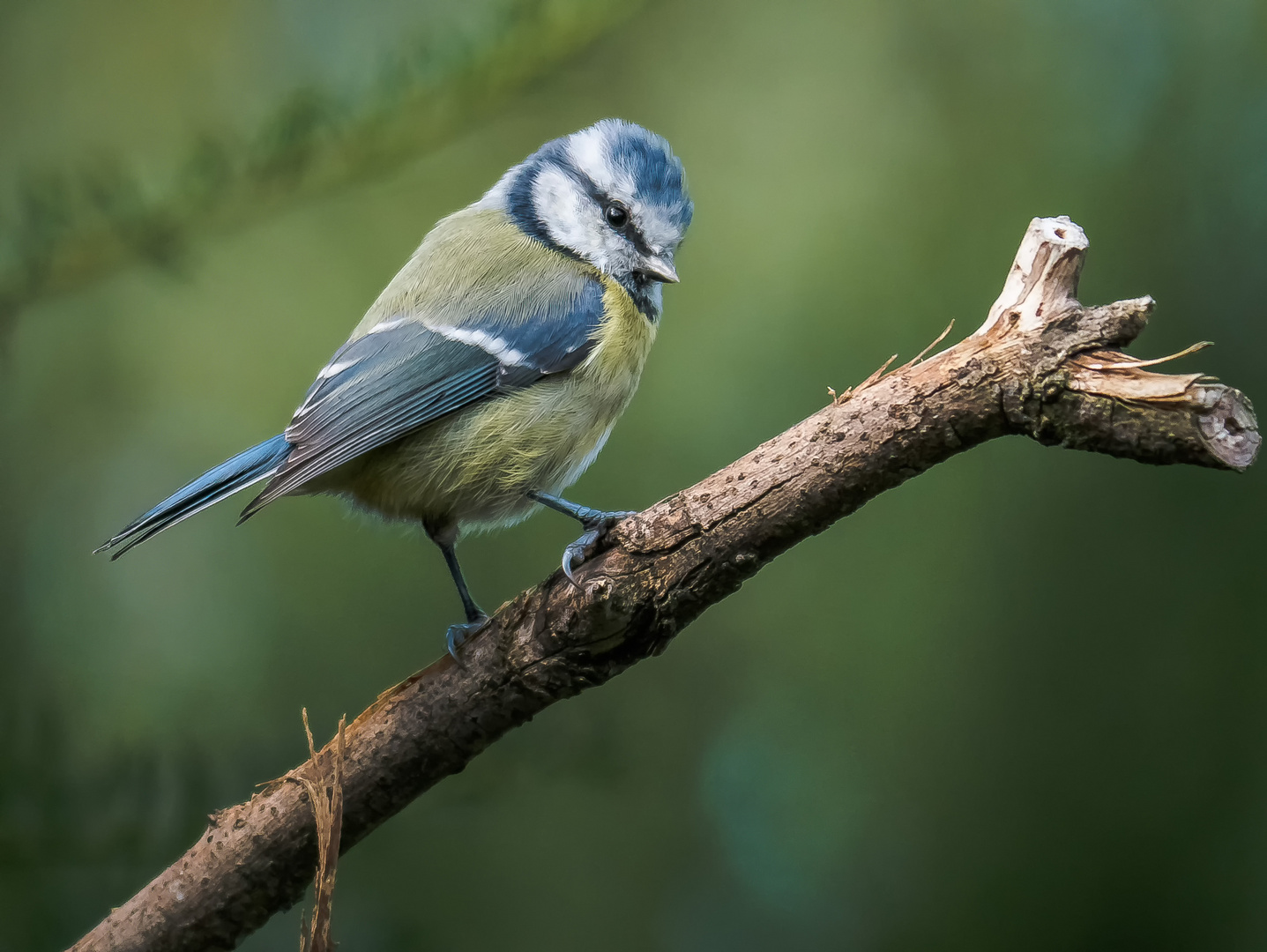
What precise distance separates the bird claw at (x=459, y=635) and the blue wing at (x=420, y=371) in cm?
22

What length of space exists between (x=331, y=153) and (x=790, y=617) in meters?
0.97

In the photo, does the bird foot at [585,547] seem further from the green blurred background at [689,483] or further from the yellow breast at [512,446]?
the green blurred background at [689,483]

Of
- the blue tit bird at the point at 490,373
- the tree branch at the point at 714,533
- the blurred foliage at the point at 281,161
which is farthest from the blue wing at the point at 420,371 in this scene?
the blurred foliage at the point at 281,161

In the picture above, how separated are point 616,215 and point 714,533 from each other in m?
0.58

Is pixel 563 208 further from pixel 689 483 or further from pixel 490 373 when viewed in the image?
pixel 689 483

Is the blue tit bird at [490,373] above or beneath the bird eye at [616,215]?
beneath

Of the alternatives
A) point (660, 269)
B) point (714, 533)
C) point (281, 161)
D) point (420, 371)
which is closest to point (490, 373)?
point (420, 371)

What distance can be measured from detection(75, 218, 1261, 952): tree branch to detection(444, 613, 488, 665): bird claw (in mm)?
15

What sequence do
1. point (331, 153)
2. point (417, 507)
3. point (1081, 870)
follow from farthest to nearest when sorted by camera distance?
1. point (331, 153)
2. point (1081, 870)
3. point (417, 507)

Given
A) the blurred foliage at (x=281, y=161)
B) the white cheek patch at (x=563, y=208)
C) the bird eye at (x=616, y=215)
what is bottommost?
the bird eye at (x=616, y=215)

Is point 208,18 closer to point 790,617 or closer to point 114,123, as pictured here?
point 114,123

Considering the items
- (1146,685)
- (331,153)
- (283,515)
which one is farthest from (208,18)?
(1146,685)

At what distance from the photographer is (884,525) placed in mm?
1542

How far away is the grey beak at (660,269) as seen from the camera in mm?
1231
